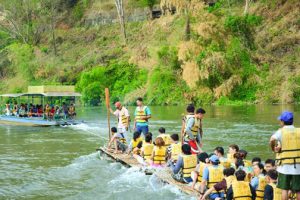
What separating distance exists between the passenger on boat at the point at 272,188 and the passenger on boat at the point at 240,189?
0.29 metres

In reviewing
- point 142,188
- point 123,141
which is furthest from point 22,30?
point 142,188

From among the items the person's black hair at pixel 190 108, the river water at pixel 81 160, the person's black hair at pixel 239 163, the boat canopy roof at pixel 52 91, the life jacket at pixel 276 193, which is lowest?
the river water at pixel 81 160

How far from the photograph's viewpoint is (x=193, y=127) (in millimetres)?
12398

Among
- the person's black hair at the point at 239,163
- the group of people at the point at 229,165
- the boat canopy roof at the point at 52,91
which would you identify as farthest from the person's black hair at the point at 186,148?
the boat canopy roof at the point at 52,91

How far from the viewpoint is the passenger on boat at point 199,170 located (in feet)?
32.8

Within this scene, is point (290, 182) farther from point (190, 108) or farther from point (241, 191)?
point (190, 108)

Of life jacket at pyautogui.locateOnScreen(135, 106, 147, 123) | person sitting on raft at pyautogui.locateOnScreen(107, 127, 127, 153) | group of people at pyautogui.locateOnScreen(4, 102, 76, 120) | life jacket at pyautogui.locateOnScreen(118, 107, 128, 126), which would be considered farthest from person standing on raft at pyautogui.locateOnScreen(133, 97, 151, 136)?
group of people at pyautogui.locateOnScreen(4, 102, 76, 120)

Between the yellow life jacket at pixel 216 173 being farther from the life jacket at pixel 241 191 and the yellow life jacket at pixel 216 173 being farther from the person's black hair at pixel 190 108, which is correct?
the person's black hair at pixel 190 108

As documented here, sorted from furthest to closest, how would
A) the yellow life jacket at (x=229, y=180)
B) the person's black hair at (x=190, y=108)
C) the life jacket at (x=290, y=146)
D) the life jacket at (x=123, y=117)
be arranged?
the life jacket at (x=123, y=117) → the person's black hair at (x=190, y=108) → the yellow life jacket at (x=229, y=180) → the life jacket at (x=290, y=146)

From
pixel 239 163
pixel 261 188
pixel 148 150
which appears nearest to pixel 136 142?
pixel 148 150

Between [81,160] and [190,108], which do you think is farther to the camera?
[81,160]

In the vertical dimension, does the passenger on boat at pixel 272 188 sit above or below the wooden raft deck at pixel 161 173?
above

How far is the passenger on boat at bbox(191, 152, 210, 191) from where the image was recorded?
393 inches

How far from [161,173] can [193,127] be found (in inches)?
56.2
